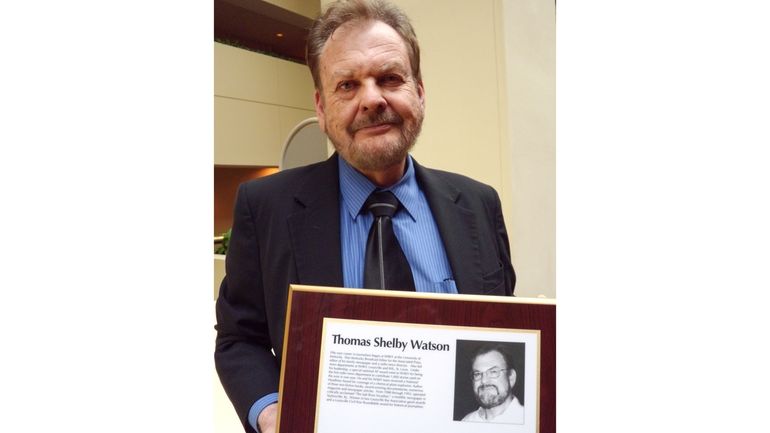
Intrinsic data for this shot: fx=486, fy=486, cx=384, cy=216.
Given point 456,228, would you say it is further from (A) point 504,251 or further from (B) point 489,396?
(B) point 489,396

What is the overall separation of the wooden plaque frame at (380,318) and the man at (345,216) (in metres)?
0.24

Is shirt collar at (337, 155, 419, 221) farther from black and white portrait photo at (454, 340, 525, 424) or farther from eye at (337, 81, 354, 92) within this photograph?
black and white portrait photo at (454, 340, 525, 424)

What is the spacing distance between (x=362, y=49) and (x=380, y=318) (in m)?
0.57

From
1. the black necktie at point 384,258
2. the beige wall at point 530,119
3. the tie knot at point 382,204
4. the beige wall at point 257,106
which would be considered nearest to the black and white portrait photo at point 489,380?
the black necktie at point 384,258

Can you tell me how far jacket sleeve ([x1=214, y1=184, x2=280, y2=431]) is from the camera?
1.01m

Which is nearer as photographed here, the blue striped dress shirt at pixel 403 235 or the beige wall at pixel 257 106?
the blue striped dress shirt at pixel 403 235

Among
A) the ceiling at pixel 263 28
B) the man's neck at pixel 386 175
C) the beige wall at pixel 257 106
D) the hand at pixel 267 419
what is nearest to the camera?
the hand at pixel 267 419

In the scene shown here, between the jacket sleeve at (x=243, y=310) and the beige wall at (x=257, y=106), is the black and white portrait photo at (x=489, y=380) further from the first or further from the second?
the beige wall at (x=257, y=106)

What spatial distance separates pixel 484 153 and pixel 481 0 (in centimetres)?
89

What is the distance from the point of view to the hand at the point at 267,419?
86cm

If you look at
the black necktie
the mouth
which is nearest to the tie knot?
the black necktie

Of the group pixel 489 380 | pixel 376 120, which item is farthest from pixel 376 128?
pixel 489 380

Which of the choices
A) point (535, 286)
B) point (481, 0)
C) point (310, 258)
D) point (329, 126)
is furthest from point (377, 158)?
point (481, 0)

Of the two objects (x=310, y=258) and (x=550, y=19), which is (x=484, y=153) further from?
(x=310, y=258)
